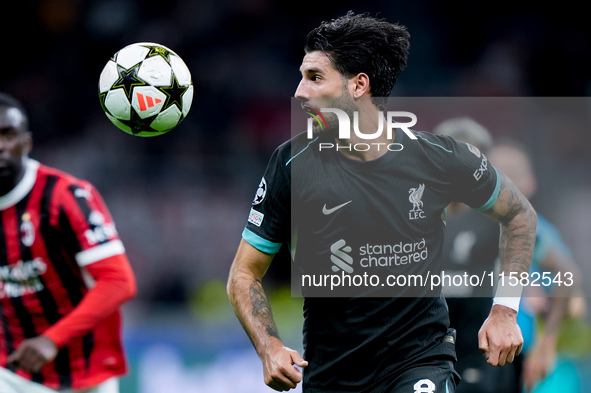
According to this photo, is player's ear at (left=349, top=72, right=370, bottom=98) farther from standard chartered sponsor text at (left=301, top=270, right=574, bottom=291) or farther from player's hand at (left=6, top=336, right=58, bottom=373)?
player's hand at (left=6, top=336, right=58, bottom=373)

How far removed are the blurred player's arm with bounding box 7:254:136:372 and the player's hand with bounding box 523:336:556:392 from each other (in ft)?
9.64

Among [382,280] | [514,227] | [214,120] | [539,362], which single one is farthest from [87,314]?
[214,120]

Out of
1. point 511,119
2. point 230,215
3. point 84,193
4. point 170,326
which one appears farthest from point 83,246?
point 511,119

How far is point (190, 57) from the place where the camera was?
539 inches

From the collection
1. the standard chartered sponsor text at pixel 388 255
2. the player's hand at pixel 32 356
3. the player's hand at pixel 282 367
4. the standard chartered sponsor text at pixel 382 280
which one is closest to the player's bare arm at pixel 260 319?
the player's hand at pixel 282 367

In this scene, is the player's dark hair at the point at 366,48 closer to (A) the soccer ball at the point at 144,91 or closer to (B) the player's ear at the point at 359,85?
(B) the player's ear at the point at 359,85

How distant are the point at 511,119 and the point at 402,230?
7.46 metres

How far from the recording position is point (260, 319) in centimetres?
366

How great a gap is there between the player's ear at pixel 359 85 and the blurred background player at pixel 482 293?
2.07 m

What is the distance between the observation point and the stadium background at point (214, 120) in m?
9.53

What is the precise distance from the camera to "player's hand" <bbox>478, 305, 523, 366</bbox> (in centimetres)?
361

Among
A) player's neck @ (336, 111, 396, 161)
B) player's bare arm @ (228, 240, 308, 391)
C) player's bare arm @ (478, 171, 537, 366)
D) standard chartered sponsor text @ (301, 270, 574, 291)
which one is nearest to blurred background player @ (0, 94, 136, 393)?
player's bare arm @ (228, 240, 308, 391)

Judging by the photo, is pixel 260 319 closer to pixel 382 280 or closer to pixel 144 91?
pixel 382 280

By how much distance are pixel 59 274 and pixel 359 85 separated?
212 centimetres
